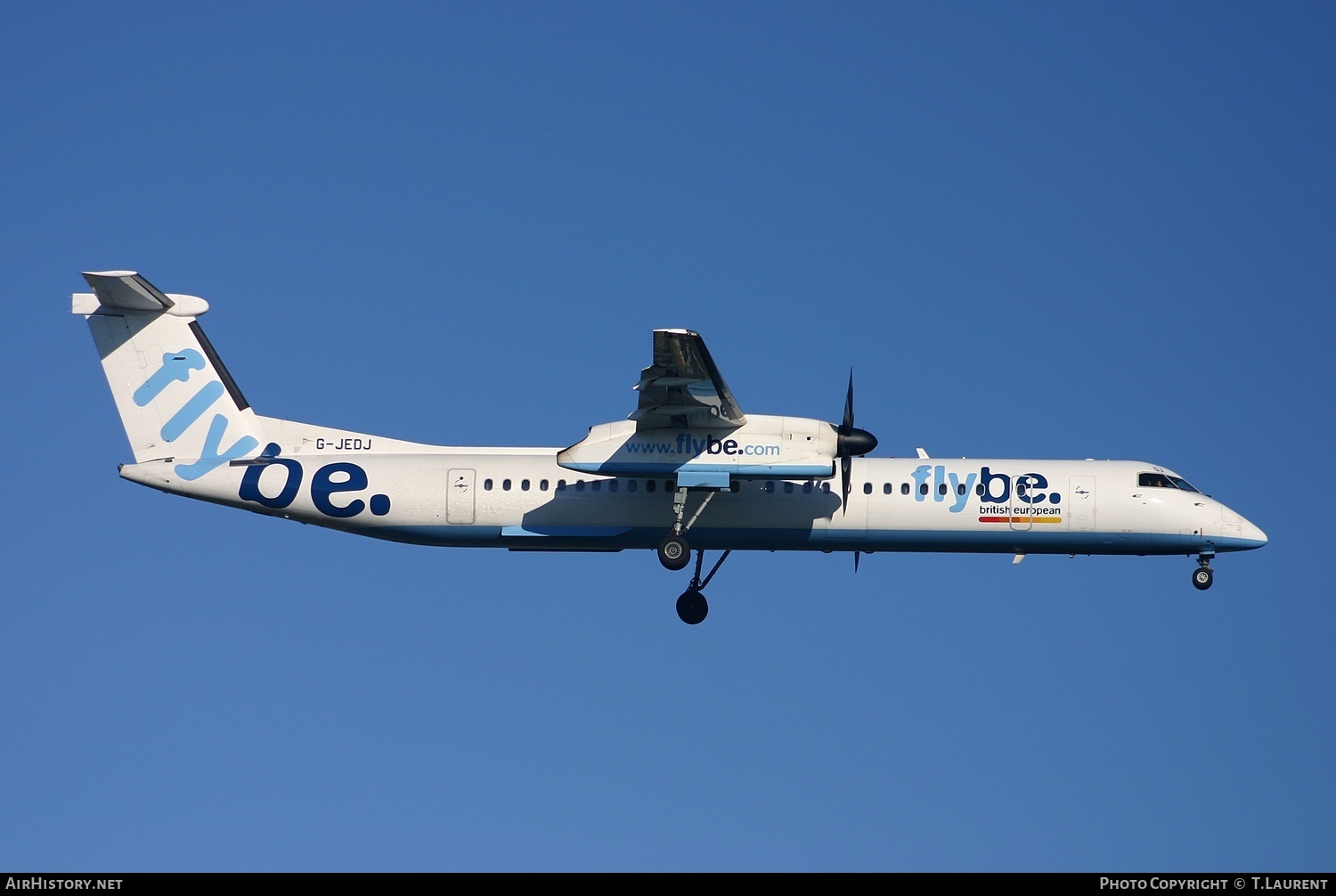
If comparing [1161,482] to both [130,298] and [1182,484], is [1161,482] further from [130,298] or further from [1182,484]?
[130,298]

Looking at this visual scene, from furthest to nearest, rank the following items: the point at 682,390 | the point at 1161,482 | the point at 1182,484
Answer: the point at 1182,484, the point at 1161,482, the point at 682,390

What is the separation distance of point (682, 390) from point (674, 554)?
2987 mm

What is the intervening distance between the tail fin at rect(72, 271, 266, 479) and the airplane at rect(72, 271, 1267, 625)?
0.10ft

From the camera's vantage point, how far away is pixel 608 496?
84.3 ft

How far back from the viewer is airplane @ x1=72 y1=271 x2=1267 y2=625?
25.7m

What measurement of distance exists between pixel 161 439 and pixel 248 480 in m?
1.78

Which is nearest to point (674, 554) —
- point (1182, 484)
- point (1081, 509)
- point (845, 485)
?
point (845, 485)

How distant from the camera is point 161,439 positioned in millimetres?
26141

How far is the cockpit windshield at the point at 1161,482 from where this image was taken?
26141 mm

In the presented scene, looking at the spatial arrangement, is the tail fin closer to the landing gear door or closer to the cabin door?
the landing gear door

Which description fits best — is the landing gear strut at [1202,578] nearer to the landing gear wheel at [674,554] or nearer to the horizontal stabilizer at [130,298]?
the landing gear wheel at [674,554]

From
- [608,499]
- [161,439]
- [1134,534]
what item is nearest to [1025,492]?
[1134,534]

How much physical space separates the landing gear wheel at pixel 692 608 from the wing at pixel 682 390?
3918 mm
